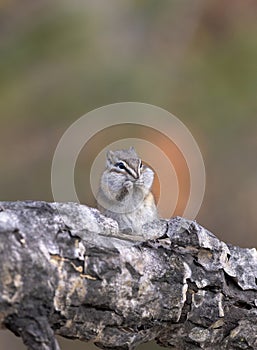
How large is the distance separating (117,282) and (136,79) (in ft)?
7.17

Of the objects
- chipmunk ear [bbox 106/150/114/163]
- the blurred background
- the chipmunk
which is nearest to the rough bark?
the chipmunk

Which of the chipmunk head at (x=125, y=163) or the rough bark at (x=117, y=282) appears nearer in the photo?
the rough bark at (x=117, y=282)

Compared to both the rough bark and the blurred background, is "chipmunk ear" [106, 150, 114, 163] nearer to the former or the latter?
the rough bark

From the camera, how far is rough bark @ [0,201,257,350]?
3.65 ft

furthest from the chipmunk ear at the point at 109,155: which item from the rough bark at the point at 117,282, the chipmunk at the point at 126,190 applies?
the rough bark at the point at 117,282

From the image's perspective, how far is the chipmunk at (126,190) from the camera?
1614 millimetres

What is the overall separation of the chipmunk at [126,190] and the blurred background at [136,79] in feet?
5.01

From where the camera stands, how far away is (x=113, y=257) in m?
1.25

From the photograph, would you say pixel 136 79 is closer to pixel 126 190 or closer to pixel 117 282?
pixel 126 190

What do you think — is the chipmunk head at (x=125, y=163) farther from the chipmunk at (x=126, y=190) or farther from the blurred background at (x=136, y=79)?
the blurred background at (x=136, y=79)

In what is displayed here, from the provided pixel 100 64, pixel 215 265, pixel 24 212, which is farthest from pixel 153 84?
pixel 24 212

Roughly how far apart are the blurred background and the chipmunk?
153cm

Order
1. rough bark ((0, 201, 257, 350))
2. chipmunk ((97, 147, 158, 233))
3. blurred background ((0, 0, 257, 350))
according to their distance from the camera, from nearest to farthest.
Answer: rough bark ((0, 201, 257, 350))
chipmunk ((97, 147, 158, 233))
blurred background ((0, 0, 257, 350))

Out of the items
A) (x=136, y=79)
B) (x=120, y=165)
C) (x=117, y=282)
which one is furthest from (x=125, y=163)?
(x=136, y=79)
